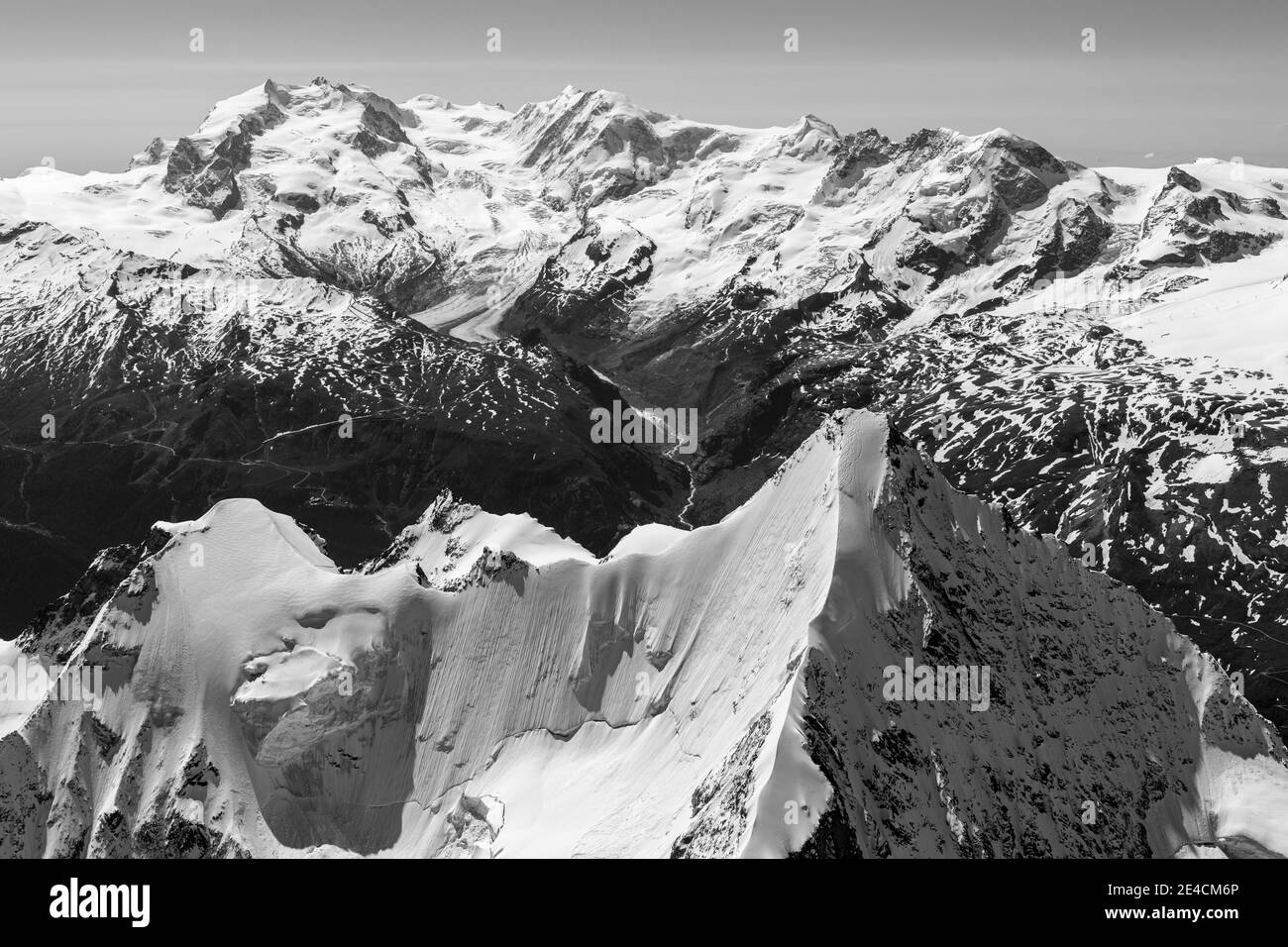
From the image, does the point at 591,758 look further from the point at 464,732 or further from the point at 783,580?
the point at 783,580

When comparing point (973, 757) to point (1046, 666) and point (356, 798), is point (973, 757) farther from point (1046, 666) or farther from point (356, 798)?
point (356, 798)

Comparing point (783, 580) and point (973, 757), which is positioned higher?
point (783, 580)

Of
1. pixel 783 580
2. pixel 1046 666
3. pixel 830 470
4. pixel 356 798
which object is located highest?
pixel 830 470
